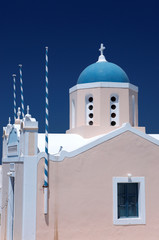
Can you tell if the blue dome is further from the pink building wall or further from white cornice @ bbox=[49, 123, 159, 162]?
the pink building wall

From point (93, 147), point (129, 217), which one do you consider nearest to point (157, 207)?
point (129, 217)

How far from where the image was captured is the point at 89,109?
16.5 metres

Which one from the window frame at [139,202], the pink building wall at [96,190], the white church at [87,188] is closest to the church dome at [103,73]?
the white church at [87,188]

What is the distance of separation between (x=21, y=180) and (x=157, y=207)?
465 cm

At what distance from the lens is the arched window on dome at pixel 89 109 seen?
16.4 meters

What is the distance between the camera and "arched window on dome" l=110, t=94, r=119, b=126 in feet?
53.3

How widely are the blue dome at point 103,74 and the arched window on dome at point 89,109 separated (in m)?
0.71

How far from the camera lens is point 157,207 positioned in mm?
13328

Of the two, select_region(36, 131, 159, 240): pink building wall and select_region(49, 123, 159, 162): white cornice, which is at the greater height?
select_region(49, 123, 159, 162): white cornice

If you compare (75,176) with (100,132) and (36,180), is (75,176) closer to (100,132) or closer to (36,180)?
(36,180)

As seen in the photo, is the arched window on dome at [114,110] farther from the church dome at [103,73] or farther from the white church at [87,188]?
the white church at [87,188]

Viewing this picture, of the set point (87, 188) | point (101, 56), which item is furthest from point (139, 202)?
point (101, 56)

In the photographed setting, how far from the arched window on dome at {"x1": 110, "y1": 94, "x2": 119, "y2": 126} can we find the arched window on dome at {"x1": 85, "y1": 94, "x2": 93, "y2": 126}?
84cm

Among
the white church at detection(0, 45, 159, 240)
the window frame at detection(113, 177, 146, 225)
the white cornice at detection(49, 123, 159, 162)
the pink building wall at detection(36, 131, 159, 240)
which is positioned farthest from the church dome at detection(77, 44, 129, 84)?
the window frame at detection(113, 177, 146, 225)
